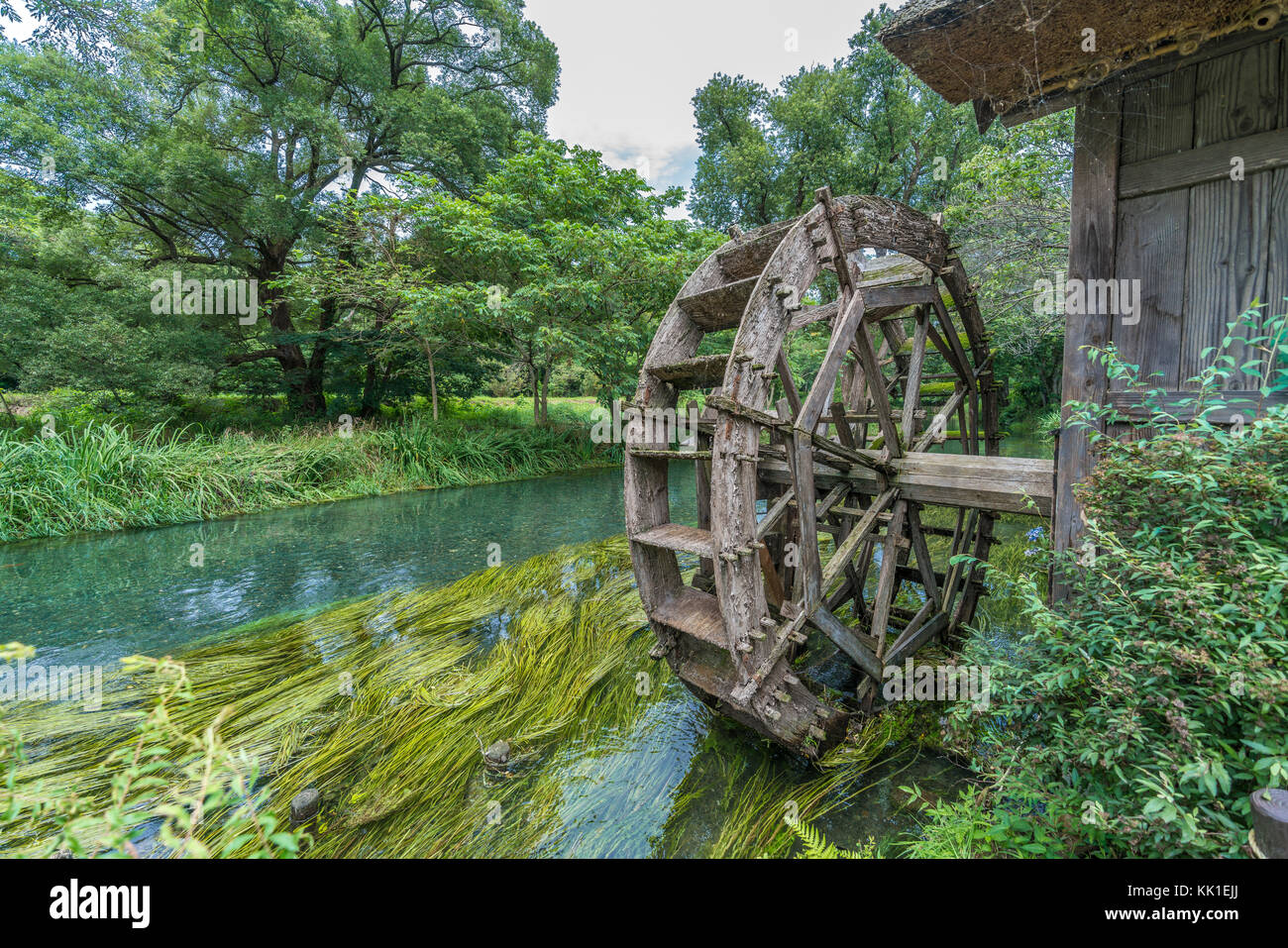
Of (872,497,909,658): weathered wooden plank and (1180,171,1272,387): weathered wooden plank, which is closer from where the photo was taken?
(1180,171,1272,387): weathered wooden plank

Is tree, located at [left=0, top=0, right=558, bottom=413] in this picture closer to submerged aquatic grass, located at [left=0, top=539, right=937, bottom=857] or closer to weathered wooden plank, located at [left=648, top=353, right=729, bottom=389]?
submerged aquatic grass, located at [left=0, top=539, right=937, bottom=857]

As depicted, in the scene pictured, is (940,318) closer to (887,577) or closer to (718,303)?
(718,303)

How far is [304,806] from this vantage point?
8.65 ft

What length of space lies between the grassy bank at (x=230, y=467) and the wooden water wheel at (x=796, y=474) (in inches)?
340

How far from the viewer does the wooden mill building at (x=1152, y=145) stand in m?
1.93

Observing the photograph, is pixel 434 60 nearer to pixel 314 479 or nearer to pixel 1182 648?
pixel 314 479

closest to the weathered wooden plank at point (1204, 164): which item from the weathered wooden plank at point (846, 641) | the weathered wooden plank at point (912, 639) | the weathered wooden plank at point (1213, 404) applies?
the weathered wooden plank at point (1213, 404)

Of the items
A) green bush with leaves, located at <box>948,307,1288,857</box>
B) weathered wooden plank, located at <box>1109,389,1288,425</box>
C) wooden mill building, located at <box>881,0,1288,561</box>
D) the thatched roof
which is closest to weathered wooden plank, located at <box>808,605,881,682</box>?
green bush with leaves, located at <box>948,307,1288,857</box>

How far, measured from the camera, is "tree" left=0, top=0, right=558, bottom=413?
10.0 m

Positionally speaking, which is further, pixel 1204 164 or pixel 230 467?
pixel 230 467

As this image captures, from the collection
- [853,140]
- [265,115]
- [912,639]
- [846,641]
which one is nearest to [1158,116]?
[846,641]

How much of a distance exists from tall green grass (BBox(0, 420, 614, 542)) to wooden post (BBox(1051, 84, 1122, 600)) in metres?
10.9

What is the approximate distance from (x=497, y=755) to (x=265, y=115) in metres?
15.8

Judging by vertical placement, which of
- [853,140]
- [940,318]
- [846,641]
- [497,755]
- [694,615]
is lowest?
[497,755]
